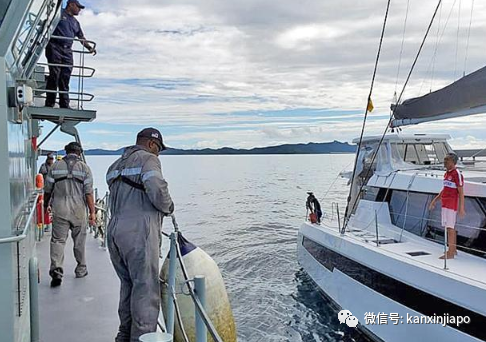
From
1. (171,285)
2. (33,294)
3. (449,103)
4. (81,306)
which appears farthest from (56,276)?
(449,103)

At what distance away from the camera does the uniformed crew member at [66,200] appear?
5324mm

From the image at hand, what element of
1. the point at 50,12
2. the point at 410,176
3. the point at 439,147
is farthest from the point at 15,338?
the point at 439,147

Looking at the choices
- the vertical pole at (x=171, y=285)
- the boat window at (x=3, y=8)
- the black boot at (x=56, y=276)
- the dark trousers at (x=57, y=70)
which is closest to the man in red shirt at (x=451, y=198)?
the vertical pole at (x=171, y=285)

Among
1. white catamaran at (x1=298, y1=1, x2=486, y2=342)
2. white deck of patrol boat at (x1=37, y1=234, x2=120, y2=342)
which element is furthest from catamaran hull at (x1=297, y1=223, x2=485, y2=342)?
white deck of patrol boat at (x1=37, y1=234, x2=120, y2=342)

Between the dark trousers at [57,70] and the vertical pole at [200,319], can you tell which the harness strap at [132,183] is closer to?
the vertical pole at [200,319]

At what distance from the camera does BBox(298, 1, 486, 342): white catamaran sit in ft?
18.6

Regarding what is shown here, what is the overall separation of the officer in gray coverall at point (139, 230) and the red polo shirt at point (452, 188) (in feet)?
15.2

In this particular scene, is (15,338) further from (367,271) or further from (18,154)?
(367,271)

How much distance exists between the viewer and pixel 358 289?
768 centimetres

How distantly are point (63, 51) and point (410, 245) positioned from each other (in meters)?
5.92

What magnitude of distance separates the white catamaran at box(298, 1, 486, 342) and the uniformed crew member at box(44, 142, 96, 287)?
14.2 ft

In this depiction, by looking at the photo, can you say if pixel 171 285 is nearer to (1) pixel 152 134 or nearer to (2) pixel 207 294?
(2) pixel 207 294

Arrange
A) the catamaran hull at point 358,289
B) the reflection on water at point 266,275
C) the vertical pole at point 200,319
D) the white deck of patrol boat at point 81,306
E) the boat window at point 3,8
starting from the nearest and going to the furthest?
1. the vertical pole at point 200,319
2. the boat window at point 3,8
3. the white deck of patrol boat at point 81,306
4. the catamaran hull at point 358,289
5. the reflection on water at point 266,275

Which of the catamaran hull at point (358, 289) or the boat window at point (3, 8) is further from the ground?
the boat window at point (3, 8)
